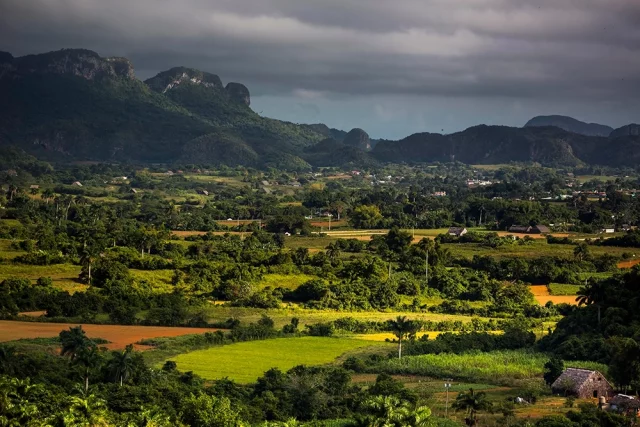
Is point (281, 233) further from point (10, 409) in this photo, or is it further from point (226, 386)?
point (10, 409)

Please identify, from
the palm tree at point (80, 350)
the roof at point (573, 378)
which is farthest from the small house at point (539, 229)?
the palm tree at point (80, 350)

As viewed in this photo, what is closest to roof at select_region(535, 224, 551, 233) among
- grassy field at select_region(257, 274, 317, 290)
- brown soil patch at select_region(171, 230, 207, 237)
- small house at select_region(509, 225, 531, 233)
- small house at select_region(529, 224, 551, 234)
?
small house at select_region(529, 224, 551, 234)

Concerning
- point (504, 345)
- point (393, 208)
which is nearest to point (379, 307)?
point (504, 345)

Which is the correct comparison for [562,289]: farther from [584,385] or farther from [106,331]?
[106,331]

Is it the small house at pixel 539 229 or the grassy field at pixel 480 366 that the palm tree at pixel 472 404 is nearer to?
the grassy field at pixel 480 366

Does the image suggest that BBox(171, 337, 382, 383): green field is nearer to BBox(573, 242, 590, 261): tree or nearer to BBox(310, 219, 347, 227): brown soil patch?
BBox(573, 242, 590, 261): tree

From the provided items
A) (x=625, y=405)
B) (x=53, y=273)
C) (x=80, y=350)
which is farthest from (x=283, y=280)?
(x=625, y=405)
